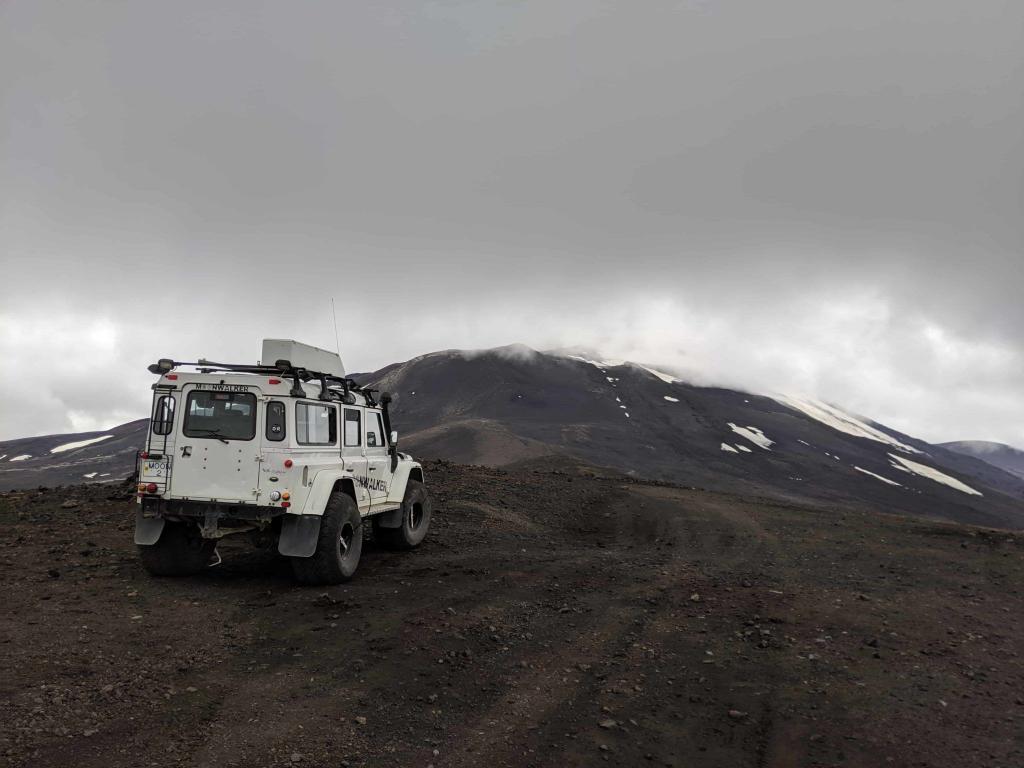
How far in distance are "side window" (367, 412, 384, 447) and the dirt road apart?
6.99ft

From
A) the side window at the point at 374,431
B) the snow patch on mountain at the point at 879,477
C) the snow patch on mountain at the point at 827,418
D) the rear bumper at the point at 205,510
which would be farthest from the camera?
the snow patch on mountain at the point at 827,418

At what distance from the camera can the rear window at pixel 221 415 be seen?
9023 mm

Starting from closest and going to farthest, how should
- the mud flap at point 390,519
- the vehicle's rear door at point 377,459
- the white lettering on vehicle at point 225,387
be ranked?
the white lettering on vehicle at point 225,387, the vehicle's rear door at point 377,459, the mud flap at point 390,519

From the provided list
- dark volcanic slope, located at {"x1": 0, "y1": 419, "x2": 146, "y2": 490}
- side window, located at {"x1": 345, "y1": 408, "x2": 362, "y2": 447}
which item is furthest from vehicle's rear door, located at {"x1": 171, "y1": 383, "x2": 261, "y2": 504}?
dark volcanic slope, located at {"x1": 0, "y1": 419, "x2": 146, "y2": 490}

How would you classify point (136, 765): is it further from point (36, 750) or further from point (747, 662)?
point (747, 662)

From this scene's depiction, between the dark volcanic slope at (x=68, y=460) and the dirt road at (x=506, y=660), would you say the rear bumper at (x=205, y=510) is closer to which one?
the dirt road at (x=506, y=660)

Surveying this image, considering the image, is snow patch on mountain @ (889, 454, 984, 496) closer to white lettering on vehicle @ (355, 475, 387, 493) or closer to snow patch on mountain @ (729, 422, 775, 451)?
snow patch on mountain @ (729, 422, 775, 451)

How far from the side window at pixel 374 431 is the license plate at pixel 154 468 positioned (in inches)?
127

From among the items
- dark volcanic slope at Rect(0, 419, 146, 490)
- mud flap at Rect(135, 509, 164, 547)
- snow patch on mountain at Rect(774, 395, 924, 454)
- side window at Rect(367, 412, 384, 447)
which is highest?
snow patch on mountain at Rect(774, 395, 924, 454)

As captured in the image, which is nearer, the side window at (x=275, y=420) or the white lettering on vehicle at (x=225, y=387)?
the side window at (x=275, y=420)

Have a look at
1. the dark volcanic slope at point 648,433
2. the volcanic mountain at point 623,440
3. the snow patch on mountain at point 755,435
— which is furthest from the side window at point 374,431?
the snow patch on mountain at point 755,435

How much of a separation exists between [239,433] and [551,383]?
93.3m

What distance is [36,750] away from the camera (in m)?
4.73

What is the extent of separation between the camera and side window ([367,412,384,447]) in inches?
449
